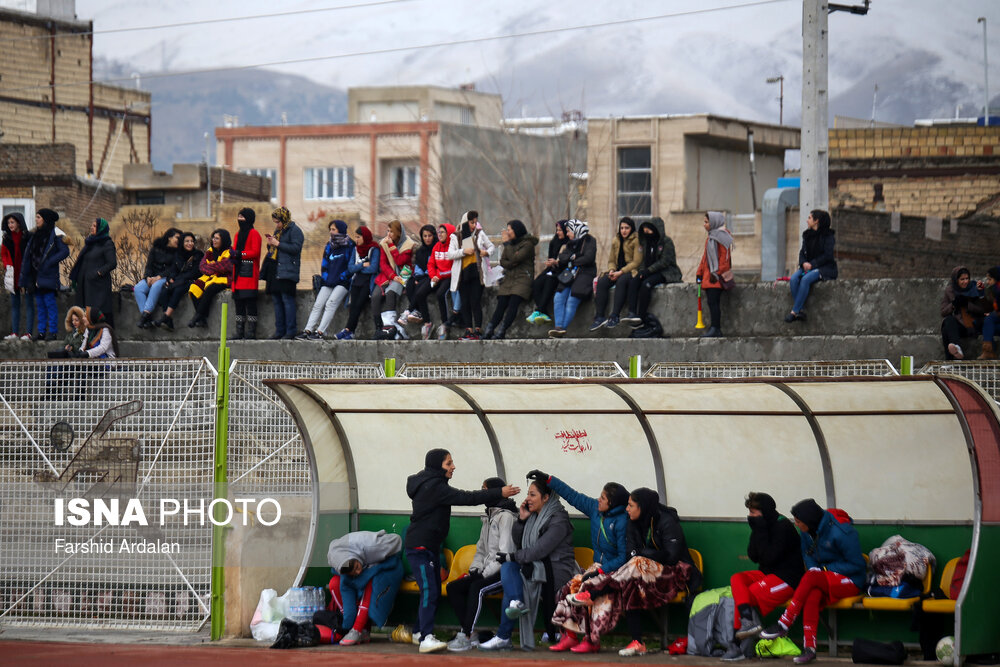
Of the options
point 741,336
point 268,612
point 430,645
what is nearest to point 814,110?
point 741,336

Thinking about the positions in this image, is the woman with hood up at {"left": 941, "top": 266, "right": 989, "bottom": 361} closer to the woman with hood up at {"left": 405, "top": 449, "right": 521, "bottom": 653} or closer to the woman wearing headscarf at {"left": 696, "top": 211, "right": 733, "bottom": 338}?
the woman wearing headscarf at {"left": 696, "top": 211, "right": 733, "bottom": 338}

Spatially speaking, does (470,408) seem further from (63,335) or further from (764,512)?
(63,335)

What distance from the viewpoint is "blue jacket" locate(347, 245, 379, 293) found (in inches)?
662

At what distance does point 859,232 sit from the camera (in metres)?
26.4

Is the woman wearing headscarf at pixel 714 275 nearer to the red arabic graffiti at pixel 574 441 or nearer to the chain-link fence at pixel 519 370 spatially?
the chain-link fence at pixel 519 370

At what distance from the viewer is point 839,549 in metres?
10.0

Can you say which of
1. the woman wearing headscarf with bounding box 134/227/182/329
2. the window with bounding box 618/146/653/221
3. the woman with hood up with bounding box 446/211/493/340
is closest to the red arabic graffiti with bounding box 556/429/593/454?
the woman with hood up with bounding box 446/211/493/340

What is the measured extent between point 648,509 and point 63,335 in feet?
36.5

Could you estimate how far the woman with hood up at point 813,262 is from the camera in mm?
14672

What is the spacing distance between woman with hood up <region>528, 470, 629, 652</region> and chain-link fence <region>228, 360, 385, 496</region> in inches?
95.1

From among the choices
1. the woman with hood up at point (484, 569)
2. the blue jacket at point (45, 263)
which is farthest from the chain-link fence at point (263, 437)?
the blue jacket at point (45, 263)

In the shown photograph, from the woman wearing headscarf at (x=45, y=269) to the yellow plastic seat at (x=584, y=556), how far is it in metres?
10.1

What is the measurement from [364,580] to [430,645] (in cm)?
98

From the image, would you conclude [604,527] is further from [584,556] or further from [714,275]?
[714,275]
